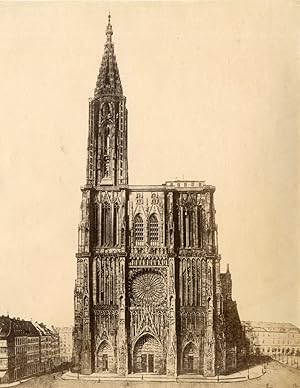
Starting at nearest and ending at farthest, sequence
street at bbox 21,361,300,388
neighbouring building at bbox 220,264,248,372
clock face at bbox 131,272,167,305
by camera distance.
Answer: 1. street at bbox 21,361,300,388
2. neighbouring building at bbox 220,264,248,372
3. clock face at bbox 131,272,167,305

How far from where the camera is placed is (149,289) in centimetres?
402

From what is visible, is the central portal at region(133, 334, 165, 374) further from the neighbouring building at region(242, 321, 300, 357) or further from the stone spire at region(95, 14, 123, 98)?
the stone spire at region(95, 14, 123, 98)

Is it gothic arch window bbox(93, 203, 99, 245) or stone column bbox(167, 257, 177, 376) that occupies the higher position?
gothic arch window bbox(93, 203, 99, 245)

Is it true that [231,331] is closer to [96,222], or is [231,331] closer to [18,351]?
[96,222]

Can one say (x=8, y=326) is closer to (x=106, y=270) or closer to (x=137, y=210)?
(x=106, y=270)

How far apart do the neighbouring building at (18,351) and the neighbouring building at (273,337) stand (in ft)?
4.08

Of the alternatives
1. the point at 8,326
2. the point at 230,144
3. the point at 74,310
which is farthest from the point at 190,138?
the point at 8,326

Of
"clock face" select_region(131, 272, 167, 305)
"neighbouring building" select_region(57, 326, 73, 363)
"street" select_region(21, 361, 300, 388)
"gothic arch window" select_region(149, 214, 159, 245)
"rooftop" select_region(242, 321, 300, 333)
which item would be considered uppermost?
"gothic arch window" select_region(149, 214, 159, 245)

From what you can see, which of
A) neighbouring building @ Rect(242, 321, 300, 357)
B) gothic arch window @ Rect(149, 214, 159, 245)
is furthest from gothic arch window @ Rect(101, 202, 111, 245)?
neighbouring building @ Rect(242, 321, 300, 357)

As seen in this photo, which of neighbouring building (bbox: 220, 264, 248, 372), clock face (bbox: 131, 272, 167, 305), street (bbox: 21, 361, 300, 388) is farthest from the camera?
clock face (bbox: 131, 272, 167, 305)

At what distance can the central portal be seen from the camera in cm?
390

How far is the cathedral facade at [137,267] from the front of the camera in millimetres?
3928

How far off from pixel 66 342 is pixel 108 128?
1413mm

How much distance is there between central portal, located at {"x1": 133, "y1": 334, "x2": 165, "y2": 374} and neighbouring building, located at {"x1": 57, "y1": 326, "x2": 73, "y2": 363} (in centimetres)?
42
